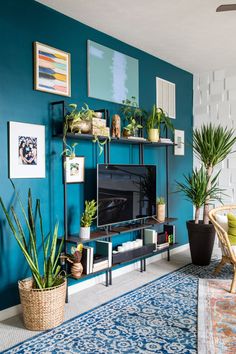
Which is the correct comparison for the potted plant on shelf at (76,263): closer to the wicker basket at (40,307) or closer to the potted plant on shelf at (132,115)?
the wicker basket at (40,307)

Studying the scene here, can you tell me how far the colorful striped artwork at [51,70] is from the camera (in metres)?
2.91

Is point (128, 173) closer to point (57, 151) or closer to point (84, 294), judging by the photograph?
point (57, 151)

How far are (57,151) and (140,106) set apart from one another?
1.47 metres

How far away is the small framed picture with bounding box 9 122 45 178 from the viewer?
8.91ft

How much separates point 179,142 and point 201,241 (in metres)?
1.59

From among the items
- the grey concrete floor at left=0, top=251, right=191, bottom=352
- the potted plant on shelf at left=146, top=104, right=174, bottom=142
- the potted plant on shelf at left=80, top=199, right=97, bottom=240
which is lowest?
the grey concrete floor at left=0, top=251, right=191, bottom=352

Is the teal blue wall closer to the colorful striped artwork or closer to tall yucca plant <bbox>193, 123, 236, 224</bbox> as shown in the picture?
the colorful striped artwork

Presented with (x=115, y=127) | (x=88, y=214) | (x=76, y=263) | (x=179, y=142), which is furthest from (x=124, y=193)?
(x=179, y=142)

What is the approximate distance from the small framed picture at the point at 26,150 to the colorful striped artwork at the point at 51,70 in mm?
388

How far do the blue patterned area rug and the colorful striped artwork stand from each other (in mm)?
1999

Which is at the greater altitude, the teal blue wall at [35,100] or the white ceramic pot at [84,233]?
the teal blue wall at [35,100]

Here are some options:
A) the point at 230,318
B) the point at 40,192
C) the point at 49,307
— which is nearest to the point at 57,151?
the point at 40,192

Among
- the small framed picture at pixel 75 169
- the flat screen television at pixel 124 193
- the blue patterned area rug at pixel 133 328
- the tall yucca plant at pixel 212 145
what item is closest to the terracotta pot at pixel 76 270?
the blue patterned area rug at pixel 133 328

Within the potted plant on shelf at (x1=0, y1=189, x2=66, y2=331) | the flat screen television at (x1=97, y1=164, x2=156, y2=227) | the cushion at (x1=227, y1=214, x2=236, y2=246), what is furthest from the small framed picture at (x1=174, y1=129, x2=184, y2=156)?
the potted plant on shelf at (x1=0, y1=189, x2=66, y2=331)
